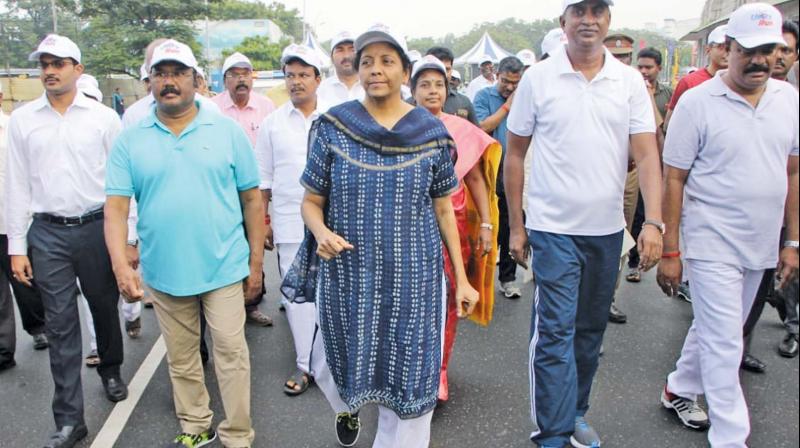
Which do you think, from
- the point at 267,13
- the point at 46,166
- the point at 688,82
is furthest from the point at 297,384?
the point at 267,13

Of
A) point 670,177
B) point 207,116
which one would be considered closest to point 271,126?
point 207,116

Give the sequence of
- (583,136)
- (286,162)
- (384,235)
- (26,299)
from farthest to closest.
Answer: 1. (26,299)
2. (286,162)
3. (583,136)
4. (384,235)

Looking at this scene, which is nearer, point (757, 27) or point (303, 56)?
point (757, 27)

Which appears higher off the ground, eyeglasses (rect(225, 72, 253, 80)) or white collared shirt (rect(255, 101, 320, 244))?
eyeglasses (rect(225, 72, 253, 80))

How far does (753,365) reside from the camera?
4164 mm

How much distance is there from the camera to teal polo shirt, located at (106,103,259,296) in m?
3.14

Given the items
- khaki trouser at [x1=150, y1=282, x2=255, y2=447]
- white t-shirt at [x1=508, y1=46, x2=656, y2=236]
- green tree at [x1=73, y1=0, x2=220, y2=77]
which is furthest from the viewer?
green tree at [x1=73, y1=0, x2=220, y2=77]

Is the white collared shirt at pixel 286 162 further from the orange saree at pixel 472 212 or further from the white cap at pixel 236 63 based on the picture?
the white cap at pixel 236 63

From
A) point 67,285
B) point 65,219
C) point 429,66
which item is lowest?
point 67,285

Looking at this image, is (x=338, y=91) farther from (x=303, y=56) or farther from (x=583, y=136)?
(x=583, y=136)

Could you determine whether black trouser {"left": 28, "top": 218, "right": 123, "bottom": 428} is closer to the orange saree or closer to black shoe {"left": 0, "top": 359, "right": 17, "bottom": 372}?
black shoe {"left": 0, "top": 359, "right": 17, "bottom": 372}

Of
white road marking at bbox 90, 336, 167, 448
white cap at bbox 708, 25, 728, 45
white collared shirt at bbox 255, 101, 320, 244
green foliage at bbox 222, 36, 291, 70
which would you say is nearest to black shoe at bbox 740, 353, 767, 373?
white cap at bbox 708, 25, 728, 45

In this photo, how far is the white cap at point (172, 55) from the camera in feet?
10.4

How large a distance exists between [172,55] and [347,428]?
1903 mm
